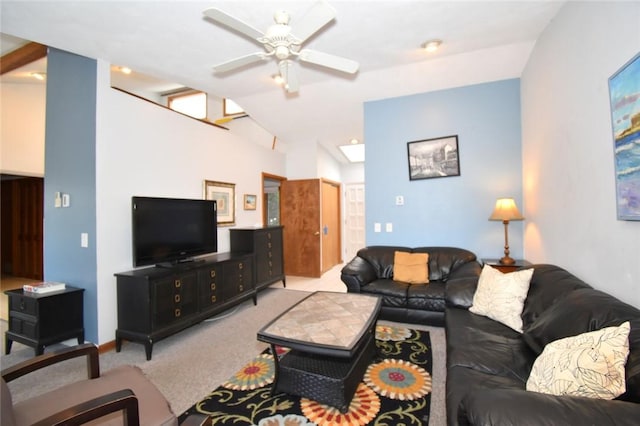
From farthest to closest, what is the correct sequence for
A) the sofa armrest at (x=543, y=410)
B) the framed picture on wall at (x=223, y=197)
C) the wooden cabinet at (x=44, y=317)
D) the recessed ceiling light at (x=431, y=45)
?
1. the framed picture on wall at (x=223, y=197)
2. the recessed ceiling light at (x=431, y=45)
3. the wooden cabinet at (x=44, y=317)
4. the sofa armrest at (x=543, y=410)

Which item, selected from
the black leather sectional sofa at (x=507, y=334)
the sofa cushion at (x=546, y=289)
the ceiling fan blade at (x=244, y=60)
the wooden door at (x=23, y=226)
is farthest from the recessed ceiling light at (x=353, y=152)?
the wooden door at (x=23, y=226)

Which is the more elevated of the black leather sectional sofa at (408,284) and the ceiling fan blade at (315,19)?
the ceiling fan blade at (315,19)

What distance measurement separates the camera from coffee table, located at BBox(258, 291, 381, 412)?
1763mm

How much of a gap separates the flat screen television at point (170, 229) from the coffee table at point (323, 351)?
1.71 meters

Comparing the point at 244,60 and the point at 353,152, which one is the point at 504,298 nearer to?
the point at 244,60

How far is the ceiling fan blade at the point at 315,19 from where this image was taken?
1.68 metres

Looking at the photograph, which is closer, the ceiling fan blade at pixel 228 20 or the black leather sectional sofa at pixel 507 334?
the black leather sectional sofa at pixel 507 334

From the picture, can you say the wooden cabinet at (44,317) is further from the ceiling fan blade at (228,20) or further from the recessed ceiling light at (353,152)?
the recessed ceiling light at (353,152)

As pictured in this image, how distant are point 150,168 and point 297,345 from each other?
2699mm

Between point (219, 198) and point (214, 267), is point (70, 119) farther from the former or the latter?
point (214, 267)

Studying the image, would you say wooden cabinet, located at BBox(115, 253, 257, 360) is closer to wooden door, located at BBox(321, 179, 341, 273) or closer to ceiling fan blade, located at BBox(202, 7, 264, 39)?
ceiling fan blade, located at BBox(202, 7, 264, 39)

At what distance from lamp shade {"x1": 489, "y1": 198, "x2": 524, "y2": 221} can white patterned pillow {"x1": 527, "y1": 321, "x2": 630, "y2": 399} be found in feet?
7.51

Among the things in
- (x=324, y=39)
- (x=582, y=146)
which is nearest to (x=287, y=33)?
(x=324, y=39)

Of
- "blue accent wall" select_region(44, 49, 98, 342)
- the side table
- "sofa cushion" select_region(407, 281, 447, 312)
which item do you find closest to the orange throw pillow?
"sofa cushion" select_region(407, 281, 447, 312)
